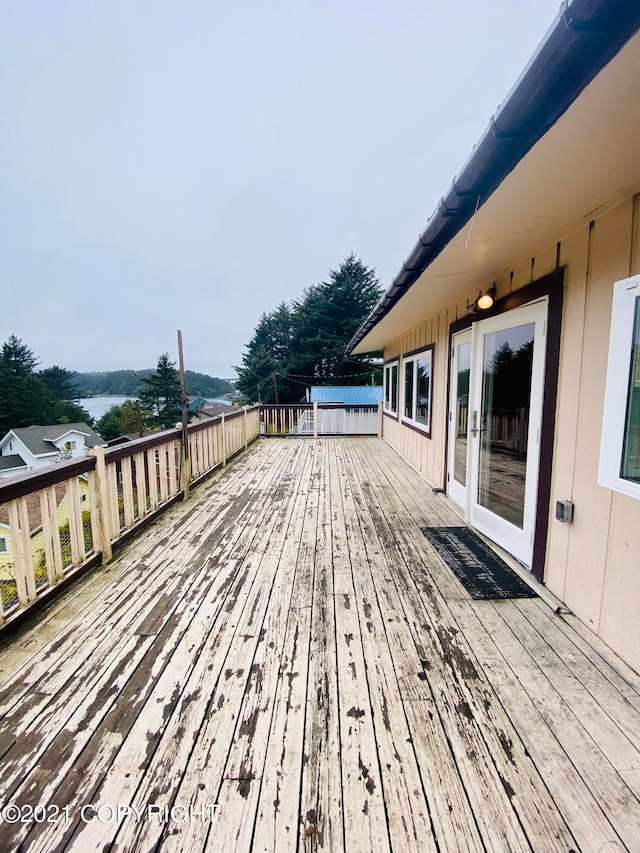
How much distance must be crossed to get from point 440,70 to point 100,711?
1033 cm

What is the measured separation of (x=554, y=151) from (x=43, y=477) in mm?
2800

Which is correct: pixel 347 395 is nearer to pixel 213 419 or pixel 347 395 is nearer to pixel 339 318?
pixel 213 419

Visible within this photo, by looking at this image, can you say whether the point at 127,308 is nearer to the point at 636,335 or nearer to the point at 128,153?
the point at 128,153

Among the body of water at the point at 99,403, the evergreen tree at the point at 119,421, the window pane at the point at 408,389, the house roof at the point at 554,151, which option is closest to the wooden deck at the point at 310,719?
the house roof at the point at 554,151

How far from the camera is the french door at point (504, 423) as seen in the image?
240 centimetres

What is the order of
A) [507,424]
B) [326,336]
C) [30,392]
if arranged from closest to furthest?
[507,424] < [326,336] < [30,392]

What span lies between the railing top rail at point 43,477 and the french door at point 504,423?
2994mm

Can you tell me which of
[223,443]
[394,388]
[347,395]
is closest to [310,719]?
[223,443]

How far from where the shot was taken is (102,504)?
8.27 feet

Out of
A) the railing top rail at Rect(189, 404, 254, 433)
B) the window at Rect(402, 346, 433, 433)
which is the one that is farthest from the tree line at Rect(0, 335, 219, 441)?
the window at Rect(402, 346, 433, 433)

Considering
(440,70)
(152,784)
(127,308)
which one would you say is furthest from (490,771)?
(127,308)

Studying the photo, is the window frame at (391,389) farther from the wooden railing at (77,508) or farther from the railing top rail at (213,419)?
the wooden railing at (77,508)

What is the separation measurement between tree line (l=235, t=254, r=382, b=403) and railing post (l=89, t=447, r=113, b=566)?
17356 mm

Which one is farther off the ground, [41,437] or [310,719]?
[310,719]
